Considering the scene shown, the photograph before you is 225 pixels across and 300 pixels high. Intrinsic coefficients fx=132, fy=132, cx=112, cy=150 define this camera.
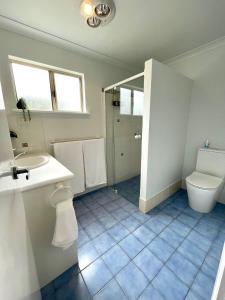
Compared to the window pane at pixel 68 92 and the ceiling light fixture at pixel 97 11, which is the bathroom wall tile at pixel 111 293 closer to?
the window pane at pixel 68 92

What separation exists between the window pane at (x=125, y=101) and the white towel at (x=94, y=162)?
779 mm

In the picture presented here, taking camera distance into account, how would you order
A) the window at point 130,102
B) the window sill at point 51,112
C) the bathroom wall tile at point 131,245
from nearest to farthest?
the bathroom wall tile at point 131,245 → the window sill at point 51,112 → the window at point 130,102

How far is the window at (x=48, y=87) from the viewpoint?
5.54 feet

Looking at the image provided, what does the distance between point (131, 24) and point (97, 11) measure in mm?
442

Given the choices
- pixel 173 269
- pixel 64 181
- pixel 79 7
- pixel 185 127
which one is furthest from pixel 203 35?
pixel 173 269

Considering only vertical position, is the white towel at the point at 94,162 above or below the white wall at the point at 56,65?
below

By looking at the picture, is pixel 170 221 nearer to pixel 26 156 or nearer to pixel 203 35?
pixel 26 156

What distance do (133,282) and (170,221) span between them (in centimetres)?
89

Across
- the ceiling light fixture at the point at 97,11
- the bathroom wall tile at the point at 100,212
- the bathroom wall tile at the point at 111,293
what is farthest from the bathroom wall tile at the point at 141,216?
the ceiling light fixture at the point at 97,11

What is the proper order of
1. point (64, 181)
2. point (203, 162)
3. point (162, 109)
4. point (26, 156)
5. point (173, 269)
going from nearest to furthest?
point (64, 181), point (173, 269), point (26, 156), point (162, 109), point (203, 162)

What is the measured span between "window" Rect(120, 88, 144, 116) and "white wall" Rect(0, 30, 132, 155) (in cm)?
33

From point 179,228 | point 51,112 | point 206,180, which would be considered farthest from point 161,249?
point 51,112

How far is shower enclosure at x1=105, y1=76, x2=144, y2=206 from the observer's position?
93.8 inches

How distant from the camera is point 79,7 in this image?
1.24 meters
